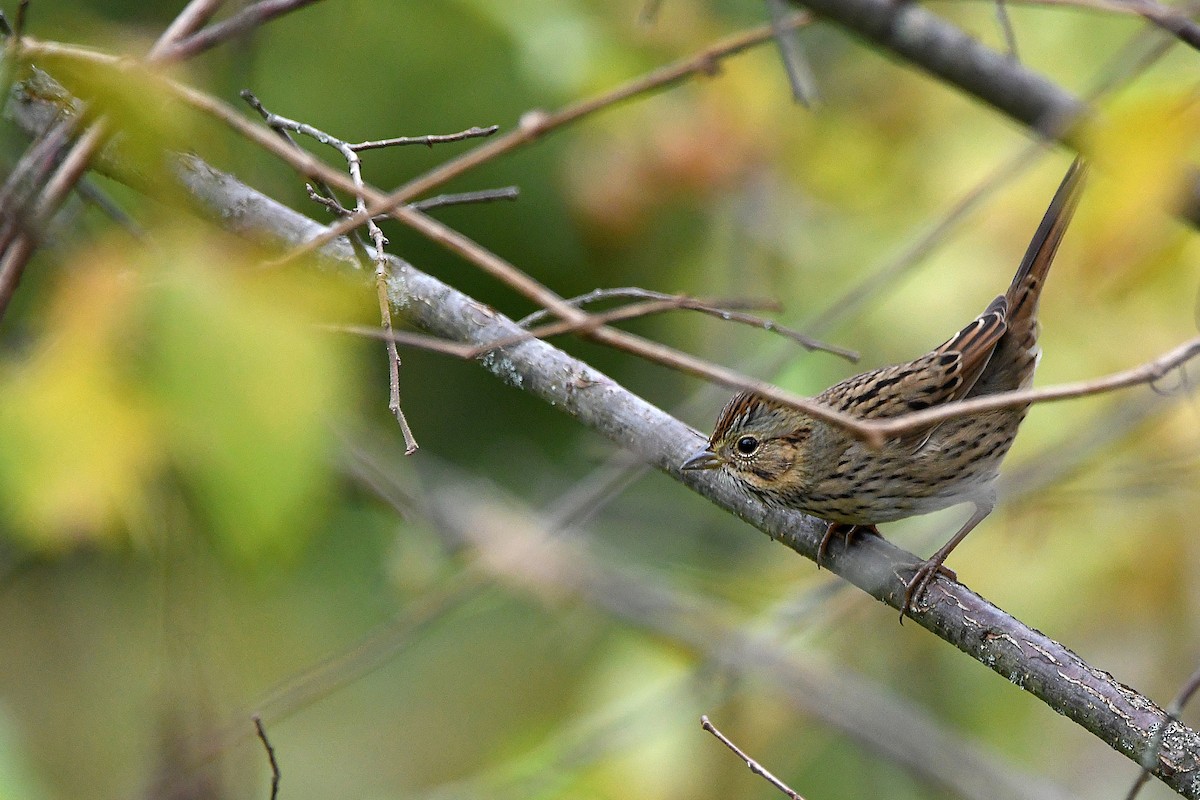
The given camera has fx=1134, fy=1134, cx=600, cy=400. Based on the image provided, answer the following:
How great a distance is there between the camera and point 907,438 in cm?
310

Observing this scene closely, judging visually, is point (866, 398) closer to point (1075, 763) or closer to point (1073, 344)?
point (1073, 344)

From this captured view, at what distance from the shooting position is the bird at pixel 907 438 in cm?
294

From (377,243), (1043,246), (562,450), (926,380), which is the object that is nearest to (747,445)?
(926,380)

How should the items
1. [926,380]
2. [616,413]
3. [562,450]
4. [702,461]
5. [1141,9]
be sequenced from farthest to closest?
[562,450], [926,380], [702,461], [616,413], [1141,9]

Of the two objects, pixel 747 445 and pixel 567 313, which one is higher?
pixel 567 313

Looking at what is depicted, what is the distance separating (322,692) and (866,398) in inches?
67.3

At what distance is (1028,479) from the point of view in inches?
133

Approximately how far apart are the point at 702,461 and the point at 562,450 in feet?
13.8

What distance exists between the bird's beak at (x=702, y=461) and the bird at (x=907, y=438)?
14cm

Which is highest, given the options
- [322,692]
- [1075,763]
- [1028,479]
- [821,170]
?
[821,170]

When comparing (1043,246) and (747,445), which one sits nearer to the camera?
(747,445)

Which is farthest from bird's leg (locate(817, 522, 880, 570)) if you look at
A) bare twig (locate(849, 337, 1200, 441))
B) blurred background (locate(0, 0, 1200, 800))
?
bare twig (locate(849, 337, 1200, 441))

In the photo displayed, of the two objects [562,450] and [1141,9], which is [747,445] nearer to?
[1141,9]

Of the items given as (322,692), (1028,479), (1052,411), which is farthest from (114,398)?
(1052,411)
